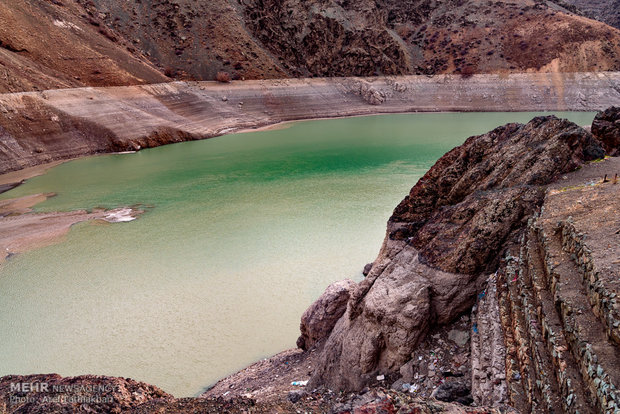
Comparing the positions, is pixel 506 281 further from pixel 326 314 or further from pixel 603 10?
pixel 603 10

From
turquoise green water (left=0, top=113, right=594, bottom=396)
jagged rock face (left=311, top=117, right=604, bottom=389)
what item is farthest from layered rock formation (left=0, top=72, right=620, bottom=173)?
jagged rock face (left=311, top=117, right=604, bottom=389)

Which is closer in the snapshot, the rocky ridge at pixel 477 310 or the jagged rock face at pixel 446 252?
the rocky ridge at pixel 477 310

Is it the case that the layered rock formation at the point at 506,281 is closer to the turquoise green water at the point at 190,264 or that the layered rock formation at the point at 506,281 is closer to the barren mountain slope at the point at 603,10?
the turquoise green water at the point at 190,264

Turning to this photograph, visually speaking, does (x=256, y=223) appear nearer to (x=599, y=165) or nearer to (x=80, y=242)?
(x=80, y=242)

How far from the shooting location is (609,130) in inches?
404

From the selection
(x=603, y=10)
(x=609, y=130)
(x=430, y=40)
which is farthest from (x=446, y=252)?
(x=603, y=10)

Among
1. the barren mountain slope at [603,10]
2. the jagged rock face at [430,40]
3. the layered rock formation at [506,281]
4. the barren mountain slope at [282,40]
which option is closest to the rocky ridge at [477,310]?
the layered rock formation at [506,281]

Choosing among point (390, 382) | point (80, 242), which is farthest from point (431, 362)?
point (80, 242)

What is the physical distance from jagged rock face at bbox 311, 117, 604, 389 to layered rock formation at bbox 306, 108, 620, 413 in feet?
0.07

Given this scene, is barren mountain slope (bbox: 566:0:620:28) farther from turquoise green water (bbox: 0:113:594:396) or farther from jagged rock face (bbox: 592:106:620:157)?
jagged rock face (bbox: 592:106:620:157)

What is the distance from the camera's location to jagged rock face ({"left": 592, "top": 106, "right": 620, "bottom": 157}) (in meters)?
9.92

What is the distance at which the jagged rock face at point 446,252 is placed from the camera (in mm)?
6184

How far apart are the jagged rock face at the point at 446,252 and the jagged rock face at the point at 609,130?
3.05 meters

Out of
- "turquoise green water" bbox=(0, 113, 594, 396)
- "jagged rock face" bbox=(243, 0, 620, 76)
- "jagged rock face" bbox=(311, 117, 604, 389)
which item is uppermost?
"jagged rock face" bbox=(243, 0, 620, 76)
